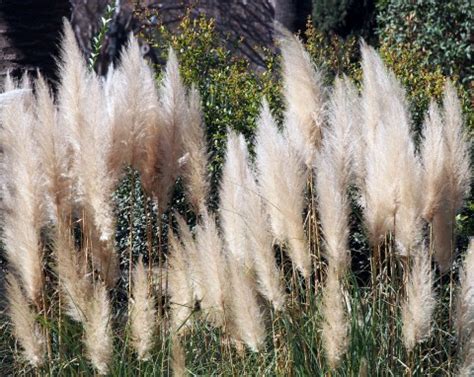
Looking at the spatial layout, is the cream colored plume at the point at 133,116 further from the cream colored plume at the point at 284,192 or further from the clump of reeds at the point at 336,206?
the clump of reeds at the point at 336,206

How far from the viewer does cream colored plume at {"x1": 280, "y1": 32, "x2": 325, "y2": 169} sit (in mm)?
4430

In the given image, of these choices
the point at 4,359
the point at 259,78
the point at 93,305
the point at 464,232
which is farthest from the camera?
the point at 259,78

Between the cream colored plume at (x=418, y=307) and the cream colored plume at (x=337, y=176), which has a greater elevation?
the cream colored plume at (x=337, y=176)

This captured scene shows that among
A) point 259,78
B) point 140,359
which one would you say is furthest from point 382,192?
point 259,78

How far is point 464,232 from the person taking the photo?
6371 mm

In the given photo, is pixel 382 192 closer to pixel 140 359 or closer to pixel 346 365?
pixel 346 365

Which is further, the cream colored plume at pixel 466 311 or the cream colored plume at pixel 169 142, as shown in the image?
the cream colored plume at pixel 169 142

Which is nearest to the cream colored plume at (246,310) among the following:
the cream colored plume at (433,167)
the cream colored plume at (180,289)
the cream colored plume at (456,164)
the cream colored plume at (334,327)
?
the cream colored plume at (334,327)

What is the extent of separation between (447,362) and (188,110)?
4.97 feet

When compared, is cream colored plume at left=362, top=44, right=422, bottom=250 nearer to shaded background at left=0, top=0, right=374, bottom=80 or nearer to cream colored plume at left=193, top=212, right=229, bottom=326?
cream colored plume at left=193, top=212, right=229, bottom=326

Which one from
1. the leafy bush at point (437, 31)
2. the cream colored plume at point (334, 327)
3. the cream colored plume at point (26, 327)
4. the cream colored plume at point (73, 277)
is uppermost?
the leafy bush at point (437, 31)

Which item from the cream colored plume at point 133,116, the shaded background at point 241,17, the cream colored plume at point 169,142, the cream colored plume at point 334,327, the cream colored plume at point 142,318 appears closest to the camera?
the cream colored plume at point 334,327

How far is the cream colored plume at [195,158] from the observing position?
4.23m

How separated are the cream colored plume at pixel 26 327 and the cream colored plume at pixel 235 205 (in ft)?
2.80
